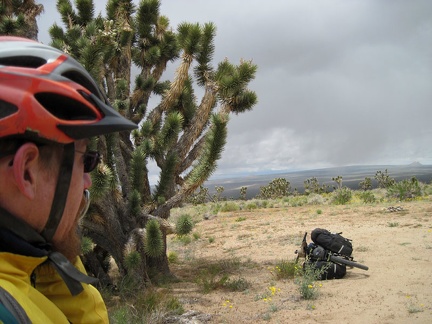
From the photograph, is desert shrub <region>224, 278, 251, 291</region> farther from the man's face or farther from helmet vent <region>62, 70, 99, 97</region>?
helmet vent <region>62, 70, 99, 97</region>

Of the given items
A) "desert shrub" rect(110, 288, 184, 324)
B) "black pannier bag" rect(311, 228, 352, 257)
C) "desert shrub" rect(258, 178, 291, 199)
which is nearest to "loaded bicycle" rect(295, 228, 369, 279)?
"black pannier bag" rect(311, 228, 352, 257)

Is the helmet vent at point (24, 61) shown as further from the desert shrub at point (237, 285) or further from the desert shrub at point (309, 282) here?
the desert shrub at point (237, 285)

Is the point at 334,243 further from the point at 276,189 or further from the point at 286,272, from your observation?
the point at 276,189

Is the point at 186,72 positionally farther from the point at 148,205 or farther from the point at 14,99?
the point at 14,99

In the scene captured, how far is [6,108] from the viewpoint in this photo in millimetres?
1122

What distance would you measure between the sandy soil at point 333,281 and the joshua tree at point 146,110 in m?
1.63

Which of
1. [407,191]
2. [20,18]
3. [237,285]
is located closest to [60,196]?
[237,285]

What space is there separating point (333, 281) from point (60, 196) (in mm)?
6536

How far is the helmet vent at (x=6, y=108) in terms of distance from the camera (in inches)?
43.6

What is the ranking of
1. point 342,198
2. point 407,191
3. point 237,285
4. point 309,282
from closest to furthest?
point 309,282 < point 237,285 < point 407,191 < point 342,198

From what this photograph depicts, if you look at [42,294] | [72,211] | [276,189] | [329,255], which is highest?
[72,211]

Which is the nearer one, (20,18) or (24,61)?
(24,61)

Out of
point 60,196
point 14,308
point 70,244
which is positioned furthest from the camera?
point 70,244

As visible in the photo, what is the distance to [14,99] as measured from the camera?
114 cm
